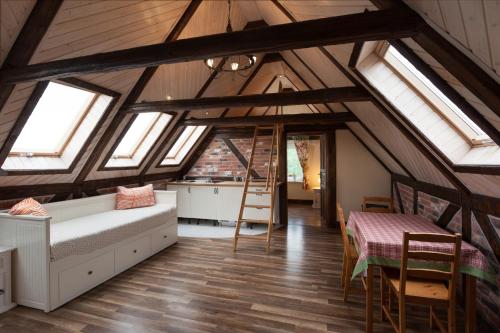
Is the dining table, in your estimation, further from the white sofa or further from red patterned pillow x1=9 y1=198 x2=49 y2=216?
red patterned pillow x1=9 y1=198 x2=49 y2=216

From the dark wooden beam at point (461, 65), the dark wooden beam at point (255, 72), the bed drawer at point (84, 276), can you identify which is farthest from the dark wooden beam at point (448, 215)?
the bed drawer at point (84, 276)

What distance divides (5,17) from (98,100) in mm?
1339

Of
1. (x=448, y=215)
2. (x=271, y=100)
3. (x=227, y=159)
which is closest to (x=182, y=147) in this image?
(x=227, y=159)

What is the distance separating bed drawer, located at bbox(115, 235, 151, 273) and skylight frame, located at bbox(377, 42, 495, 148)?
143 inches

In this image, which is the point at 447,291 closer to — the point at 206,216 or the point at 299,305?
the point at 299,305

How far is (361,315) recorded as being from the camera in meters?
2.35

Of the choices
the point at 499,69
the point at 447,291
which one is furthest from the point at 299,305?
the point at 499,69

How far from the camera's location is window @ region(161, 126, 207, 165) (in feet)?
18.3

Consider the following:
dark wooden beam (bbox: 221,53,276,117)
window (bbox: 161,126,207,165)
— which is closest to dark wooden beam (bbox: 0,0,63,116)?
window (bbox: 161,126,207,165)

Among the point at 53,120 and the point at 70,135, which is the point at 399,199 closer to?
the point at 70,135

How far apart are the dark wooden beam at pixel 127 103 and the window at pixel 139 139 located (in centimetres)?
43

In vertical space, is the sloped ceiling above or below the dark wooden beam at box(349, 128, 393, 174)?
above

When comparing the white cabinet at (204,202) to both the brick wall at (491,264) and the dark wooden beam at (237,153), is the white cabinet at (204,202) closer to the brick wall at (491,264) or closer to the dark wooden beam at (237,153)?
the dark wooden beam at (237,153)

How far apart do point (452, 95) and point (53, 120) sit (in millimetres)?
3933
